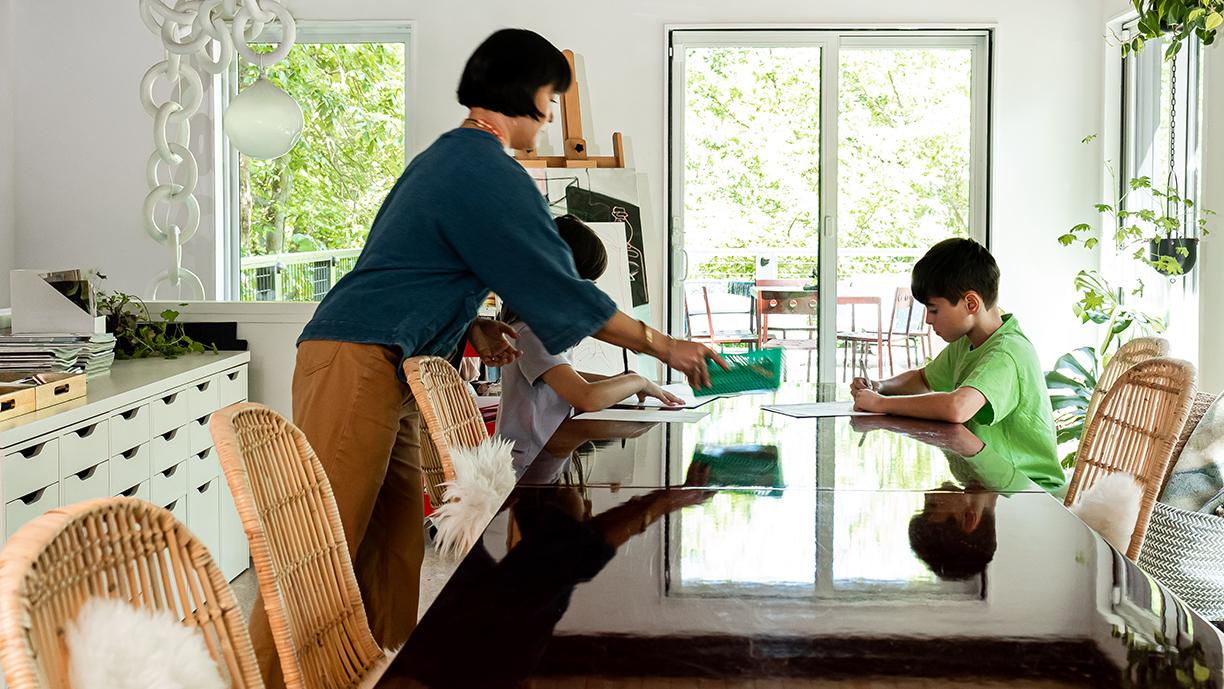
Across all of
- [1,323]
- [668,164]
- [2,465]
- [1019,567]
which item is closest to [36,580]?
[1019,567]

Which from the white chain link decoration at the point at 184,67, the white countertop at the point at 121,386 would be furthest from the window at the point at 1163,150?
the white countertop at the point at 121,386

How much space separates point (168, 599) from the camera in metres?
1.03

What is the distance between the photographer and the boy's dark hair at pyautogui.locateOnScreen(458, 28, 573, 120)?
2115 mm

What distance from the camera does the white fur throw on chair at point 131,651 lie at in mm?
875

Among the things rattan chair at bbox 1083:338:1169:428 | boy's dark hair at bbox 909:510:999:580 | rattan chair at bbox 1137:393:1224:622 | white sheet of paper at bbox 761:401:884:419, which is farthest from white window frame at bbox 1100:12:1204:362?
boy's dark hair at bbox 909:510:999:580

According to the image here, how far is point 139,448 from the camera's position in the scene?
122 inches

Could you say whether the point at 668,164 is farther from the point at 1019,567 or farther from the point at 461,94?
the point at 1019,567

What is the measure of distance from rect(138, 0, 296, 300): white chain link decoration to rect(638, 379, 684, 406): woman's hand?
2052 mm

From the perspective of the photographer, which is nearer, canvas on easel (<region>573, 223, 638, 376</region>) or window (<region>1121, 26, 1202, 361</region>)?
canvas on easel (<region>573, 223, 638, 376</region>)

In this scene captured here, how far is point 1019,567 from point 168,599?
2.89 ft

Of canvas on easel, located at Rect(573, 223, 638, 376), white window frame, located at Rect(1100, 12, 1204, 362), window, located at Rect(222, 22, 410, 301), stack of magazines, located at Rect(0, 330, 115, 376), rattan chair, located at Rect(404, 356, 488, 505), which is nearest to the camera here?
rattan chair, located at Rect(404, 356, 488, 505)

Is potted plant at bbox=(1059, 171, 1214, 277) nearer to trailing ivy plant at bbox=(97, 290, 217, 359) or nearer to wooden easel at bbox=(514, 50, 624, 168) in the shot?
wooden easel at bbox=(514, 50, 624, 168)

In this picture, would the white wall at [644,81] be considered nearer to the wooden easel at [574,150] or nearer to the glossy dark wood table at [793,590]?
the wooden easel at [574,150]

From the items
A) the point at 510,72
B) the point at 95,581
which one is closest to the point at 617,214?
the point at 510,72
